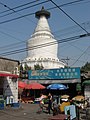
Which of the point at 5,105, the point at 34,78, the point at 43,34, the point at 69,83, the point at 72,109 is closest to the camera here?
the point at 72,109

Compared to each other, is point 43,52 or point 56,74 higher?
point 43,52

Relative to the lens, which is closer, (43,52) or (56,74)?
(56,74)

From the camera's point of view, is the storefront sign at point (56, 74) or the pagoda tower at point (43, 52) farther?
the pagoda tower at point (43, 52)

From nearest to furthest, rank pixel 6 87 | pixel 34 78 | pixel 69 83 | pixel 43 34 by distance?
pixel 6 87 < pixel 69 83 < pixel 34 78 < pixel 43 34

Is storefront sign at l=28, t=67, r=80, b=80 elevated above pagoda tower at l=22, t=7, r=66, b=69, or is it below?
below

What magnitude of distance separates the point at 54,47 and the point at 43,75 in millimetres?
42520

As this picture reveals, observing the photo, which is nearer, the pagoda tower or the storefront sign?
the storefront sign

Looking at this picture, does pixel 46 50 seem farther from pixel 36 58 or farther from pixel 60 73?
pixel 60 73

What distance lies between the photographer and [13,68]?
30.2 m

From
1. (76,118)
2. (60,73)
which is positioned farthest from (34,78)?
(76,118)

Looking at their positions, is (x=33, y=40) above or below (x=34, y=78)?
above

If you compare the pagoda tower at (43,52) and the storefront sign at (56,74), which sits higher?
the pagoda tower at (43,52)

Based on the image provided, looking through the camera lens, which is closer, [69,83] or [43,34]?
[69,83]

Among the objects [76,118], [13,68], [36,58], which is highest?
[36,58]
